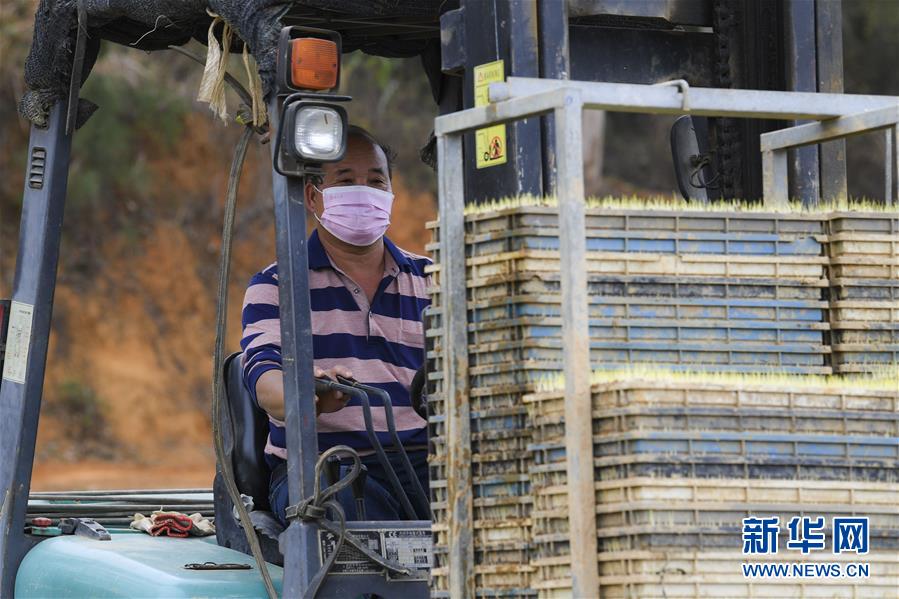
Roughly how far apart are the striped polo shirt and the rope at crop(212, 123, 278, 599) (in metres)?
0.13

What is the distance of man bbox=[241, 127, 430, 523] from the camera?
4.64 meters

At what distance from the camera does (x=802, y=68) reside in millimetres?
4262

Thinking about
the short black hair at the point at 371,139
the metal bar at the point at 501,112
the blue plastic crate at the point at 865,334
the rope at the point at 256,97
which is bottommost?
the blue plastic crate at the point at 865,334

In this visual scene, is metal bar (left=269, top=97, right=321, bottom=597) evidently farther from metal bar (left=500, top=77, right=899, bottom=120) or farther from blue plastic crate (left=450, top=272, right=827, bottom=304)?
metal bar (left=500, top=77, right=899, bottom=120)

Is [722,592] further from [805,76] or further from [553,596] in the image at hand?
[805,76]

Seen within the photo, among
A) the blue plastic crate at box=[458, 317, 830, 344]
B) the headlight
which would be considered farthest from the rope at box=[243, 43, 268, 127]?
the blue plastic crate at box=[458, 317, 830, 344]

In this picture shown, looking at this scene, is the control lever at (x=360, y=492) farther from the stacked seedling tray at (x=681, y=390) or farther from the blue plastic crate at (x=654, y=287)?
the blue plastic crate at (x=654, y=287)

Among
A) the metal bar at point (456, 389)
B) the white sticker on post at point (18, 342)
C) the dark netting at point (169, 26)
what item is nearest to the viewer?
the metal bar at point (456, 389)

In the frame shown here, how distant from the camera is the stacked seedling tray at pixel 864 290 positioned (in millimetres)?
3473

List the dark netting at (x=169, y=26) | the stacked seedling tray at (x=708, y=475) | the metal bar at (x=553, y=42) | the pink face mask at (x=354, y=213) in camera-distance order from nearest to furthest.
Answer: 1. the stacked seedling tray at (x=708, y=475)
2. the metal bar at (x=553, y=42)
3. the dark netting at (x=169, y=26)
4. the pink face mask at (x=354, y=213)

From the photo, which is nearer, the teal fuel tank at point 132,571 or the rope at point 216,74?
the teal fuel tank at point 132,571

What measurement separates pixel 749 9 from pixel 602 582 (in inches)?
82.8

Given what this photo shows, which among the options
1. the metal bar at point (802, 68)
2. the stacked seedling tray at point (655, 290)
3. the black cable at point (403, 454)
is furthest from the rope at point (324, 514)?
the metal bar at point (802, 68)

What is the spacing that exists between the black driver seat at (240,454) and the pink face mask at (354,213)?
534mm
